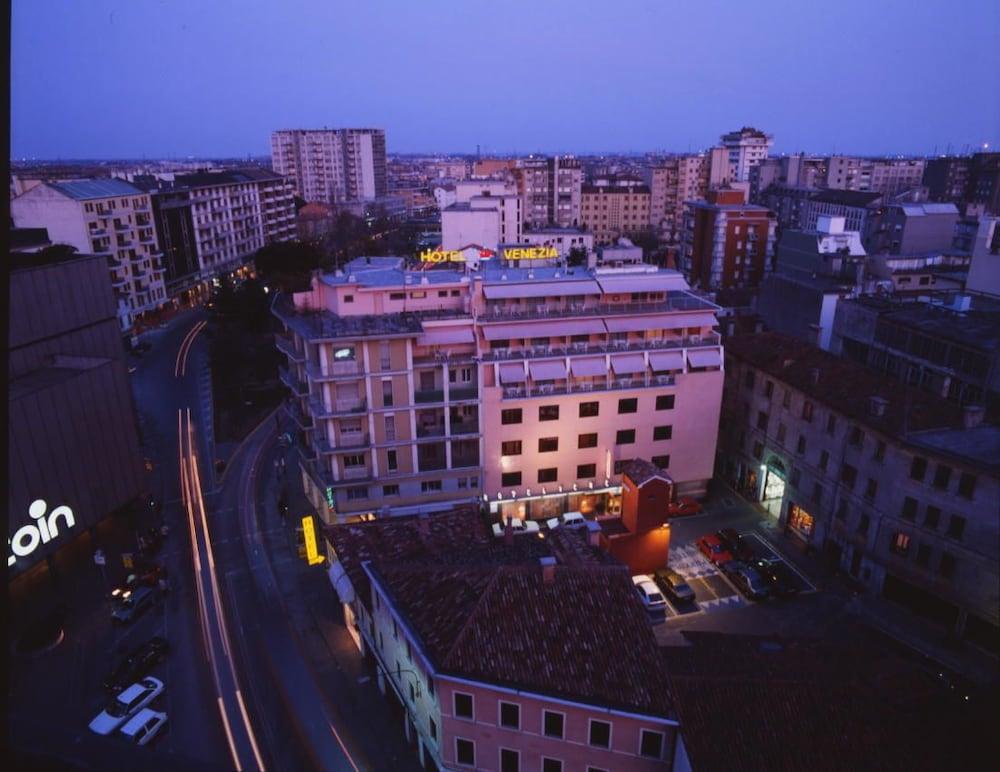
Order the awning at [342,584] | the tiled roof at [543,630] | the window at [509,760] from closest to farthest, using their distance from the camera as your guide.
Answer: the tiled roof at [543,630]
the window at [509,760]
the awning at [342,584]

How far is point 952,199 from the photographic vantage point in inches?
5920

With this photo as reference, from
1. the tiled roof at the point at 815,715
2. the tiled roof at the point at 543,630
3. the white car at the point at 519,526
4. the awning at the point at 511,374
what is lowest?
the white car at the point at 519,526

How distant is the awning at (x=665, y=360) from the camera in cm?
4166

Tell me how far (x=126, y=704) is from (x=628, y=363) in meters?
30.6

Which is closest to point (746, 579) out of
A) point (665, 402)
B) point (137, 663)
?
point (665, 402)

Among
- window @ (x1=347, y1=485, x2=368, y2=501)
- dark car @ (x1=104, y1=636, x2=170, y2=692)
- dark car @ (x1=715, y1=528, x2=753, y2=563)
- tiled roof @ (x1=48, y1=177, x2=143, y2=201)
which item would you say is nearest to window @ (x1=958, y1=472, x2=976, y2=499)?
dark car @ (x1=715, y1=528, x2=753, y2=563)

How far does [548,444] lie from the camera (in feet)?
137

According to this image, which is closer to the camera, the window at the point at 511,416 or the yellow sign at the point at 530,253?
the window at the point at 511,416

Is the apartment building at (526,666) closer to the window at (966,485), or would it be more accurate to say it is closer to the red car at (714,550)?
the red car at (714,550)

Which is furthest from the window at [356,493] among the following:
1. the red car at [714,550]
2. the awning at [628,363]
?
the red car at [714,550]

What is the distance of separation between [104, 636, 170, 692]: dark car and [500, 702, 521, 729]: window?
1801cm

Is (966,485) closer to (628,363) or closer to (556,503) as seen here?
(628,363)

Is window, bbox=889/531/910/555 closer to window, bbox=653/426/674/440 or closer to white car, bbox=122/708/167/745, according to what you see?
window, bbox=653/426/674/440

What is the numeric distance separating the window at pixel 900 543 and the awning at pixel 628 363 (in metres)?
15.9
